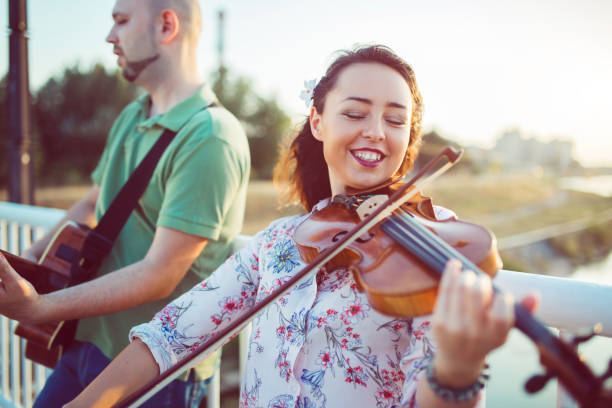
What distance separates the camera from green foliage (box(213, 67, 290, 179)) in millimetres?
21703

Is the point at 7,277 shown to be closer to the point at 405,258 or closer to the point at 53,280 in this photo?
the point at 53,280

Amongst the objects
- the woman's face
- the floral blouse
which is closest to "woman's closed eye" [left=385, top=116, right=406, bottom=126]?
the woman's face

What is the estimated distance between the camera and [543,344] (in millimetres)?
683

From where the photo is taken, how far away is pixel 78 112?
18344 millimetres

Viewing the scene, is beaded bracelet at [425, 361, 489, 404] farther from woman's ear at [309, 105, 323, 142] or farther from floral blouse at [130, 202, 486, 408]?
woman's ear at [309, 105, 323, 142]

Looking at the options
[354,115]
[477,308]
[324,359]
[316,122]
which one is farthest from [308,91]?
[477,308]

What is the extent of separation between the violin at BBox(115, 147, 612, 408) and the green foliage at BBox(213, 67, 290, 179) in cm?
2031

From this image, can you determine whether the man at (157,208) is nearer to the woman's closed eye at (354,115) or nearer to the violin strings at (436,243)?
the woman's closed eye at (354,115)

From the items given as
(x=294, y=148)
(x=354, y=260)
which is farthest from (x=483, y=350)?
(x=294, y=148)

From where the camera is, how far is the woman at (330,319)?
104 cm

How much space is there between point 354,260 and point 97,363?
1.26 metres

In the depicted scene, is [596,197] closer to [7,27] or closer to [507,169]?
Answer: [507,169]

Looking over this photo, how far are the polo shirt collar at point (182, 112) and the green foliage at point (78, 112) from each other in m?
17.7

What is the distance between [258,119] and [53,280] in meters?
21.0
